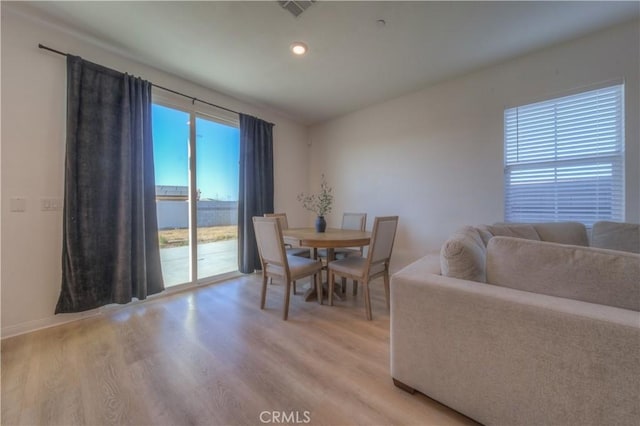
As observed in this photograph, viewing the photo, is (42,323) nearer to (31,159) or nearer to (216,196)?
(31,159)

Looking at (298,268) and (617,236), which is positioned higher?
(617,236)

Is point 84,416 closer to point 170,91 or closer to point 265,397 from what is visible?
point 265,397

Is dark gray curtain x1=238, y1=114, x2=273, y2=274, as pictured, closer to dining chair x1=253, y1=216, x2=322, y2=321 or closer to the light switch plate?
dining chair x1=253, y1=216, x2=322, y2=321

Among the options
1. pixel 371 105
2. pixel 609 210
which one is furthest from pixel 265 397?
pixel 371 105

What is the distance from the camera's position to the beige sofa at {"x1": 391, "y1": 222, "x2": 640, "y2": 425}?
2.70 feet

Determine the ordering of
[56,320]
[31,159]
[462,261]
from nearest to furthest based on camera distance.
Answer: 1. [462,261]
2. [31,159]
3. [56,320]

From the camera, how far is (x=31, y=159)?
6.48ft

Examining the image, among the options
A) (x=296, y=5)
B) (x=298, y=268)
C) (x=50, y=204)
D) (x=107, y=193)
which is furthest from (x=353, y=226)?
(x=50, y=204)

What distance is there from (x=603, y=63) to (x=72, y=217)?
4.88 m

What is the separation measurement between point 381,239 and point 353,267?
0.39 metres

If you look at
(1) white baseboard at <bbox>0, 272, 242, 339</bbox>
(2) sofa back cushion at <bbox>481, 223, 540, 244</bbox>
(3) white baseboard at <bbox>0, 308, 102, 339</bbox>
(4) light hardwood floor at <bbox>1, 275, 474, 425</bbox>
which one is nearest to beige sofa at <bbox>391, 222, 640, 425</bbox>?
(4) light hardwood floor at <bbox>1, 275, 474, 425</bbox>

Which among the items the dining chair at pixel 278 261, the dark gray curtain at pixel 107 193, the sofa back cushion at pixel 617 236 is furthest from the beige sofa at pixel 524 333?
the dark gray curtain at pixel 107 193

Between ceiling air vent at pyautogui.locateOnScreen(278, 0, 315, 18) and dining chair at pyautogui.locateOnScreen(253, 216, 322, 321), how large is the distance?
1681 millimetres

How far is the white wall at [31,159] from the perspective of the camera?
1878 millimetres
